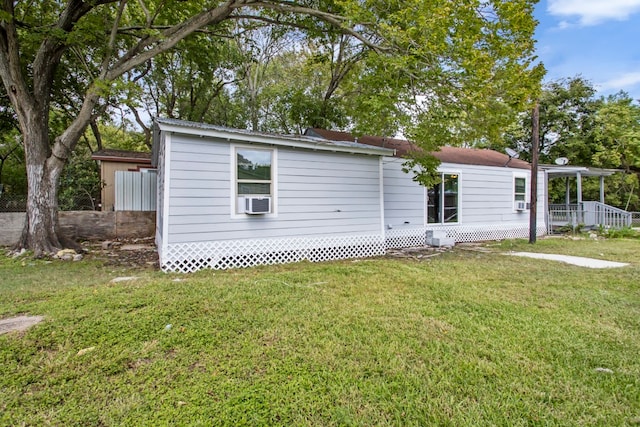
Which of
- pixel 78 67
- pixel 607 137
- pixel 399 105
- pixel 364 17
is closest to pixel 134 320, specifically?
pixel 399 105

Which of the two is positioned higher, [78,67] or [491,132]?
[78,67]

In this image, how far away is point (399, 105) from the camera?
23.4 feet

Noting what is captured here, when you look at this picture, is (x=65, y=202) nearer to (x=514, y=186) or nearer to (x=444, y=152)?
(x=444, y=152)

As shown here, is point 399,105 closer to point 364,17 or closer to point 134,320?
point 364,17

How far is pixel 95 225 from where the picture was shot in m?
8.86

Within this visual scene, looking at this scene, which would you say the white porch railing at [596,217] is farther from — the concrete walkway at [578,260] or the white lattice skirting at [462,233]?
the concrete walkway at [578,260]

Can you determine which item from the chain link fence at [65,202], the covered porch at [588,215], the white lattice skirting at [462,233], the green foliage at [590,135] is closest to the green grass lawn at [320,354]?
the white lattice skirting at [462,233]

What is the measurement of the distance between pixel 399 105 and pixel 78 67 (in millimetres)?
11177

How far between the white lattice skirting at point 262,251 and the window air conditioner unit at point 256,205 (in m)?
0.59

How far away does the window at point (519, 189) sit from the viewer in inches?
442

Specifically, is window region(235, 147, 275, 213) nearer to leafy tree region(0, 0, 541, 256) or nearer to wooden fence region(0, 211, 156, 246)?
leafy tree region(0, 0, 541, 256)

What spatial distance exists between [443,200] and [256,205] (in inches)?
245

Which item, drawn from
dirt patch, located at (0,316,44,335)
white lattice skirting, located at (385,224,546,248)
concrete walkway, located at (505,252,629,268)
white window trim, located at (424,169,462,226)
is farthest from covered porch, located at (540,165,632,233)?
dirt patch, located at (0,316,44,335)

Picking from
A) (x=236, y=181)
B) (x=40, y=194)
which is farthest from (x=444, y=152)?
(x=40, y=194)
